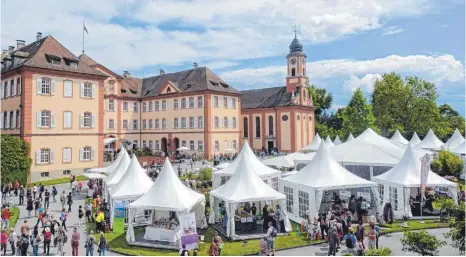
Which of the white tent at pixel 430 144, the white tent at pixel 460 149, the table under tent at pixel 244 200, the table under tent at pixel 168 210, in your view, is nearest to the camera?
the table under tent at pixel 168 210

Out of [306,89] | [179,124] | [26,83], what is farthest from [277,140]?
[26,83]

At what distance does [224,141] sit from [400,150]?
81.0 ft

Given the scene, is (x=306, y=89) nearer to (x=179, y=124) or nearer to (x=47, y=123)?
(x=179, y=124)

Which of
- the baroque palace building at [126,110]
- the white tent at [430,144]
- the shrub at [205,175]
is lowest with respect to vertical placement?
the shrub at [205,175]

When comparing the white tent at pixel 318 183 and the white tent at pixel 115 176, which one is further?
the white tent at pixel 115 176

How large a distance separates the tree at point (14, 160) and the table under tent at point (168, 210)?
51.3 feet

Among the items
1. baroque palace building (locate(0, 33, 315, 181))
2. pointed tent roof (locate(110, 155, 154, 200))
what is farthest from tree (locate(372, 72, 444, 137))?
pointed tent roof (locate(110, 155, 154, 200))

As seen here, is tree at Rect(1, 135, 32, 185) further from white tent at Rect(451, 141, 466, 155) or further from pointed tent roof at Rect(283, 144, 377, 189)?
white tent at Rect(451, 141, 466, 155)

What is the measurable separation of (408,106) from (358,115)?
6917 mm

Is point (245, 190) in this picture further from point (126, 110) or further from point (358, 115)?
point (358, 115)

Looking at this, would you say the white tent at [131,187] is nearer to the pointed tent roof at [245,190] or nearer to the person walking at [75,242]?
the pointed tent roof at [245,190]

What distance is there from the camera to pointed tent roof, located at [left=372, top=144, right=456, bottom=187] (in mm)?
18031

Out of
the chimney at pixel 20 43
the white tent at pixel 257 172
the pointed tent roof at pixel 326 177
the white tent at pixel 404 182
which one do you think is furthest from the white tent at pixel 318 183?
the chimney at pixel 20 43

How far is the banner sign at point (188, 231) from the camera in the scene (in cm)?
1416
